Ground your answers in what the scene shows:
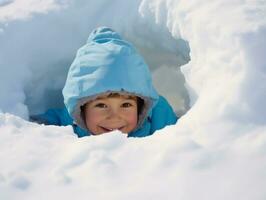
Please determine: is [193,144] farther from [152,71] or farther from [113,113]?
[152,71]

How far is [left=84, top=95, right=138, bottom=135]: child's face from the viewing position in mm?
2045

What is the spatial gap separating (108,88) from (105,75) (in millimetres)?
47

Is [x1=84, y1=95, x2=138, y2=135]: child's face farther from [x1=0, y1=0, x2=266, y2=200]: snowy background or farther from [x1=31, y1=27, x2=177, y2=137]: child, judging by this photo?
[x1=0, y1=0, x2=266, y2=200]: snowy background

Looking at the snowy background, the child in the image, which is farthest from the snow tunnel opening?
the snowy background

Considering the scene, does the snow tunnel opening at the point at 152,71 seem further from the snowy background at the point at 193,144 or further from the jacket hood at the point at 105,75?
the snowy background at the point at 193,144

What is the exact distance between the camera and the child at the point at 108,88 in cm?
198

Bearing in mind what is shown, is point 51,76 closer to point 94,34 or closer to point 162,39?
point 94,34

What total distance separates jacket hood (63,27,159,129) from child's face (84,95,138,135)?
48 mm

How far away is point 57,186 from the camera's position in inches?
39.7

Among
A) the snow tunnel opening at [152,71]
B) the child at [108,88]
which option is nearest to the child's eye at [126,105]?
the child at [108,88]

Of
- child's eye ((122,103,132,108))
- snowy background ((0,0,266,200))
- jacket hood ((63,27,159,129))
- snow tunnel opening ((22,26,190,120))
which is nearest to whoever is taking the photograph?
snowy background ((0,0,266,200))

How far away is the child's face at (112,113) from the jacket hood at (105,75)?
0.05m

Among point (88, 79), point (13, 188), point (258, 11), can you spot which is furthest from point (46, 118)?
point (13, 188)

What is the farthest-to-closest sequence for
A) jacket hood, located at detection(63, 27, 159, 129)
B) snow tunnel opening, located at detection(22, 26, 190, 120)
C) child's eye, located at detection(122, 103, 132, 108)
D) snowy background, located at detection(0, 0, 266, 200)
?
snow tunnel opening, located at detection(22, 26, 190, 120) → child's eye, located at detection(122, 103, 132, 108) → jacket hood, located at detection(63, 27, 159, 129) → snowy background, located at detection(0, 0, 266, 200)
